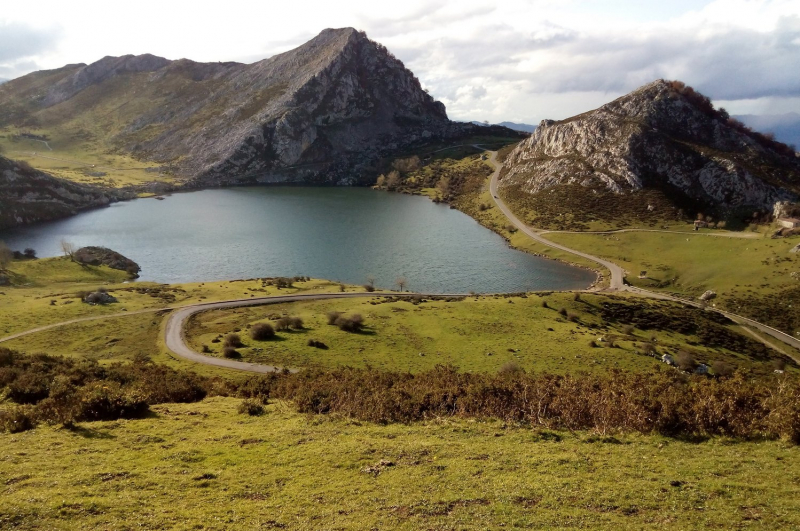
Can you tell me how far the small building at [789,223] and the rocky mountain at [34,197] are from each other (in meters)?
234

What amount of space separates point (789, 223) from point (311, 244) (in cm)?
12933

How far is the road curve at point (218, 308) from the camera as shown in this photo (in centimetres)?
4988

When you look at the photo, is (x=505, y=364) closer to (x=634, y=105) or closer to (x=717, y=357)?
(x=717, y=357)

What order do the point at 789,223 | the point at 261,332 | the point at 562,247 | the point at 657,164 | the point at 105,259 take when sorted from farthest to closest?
the point at 657,164
the point at 562,247
the point at 789,223
the point at 105,259
the point at 261,332

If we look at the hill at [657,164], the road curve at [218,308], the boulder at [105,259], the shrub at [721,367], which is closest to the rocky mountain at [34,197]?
the boulder at [105,259]

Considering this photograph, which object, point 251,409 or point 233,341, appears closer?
point 251,409

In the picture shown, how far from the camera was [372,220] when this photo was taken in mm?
169375

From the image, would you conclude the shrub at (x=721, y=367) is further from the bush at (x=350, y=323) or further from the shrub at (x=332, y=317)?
the shrub at (x=332, y=317)

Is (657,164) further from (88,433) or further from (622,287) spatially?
(88,433)

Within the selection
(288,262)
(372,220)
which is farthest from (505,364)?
(372,220)

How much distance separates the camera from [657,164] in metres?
158

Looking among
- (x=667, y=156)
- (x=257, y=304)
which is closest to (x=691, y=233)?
(x=667, y=156)

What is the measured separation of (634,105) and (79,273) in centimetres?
18998

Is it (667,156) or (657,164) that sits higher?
(667,156)
